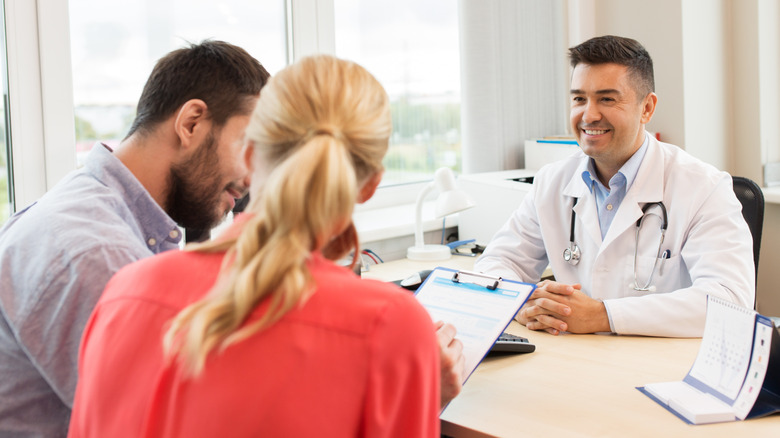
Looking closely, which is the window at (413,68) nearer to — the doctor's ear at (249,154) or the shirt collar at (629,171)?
the shirt collar at (629,171)

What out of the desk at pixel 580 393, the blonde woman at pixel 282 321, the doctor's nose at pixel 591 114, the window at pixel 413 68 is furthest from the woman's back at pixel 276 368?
the window at pixel 413 68

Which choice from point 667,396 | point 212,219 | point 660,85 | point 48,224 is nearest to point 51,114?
point 212,219

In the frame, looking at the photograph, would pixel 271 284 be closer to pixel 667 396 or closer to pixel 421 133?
pixel 667 396

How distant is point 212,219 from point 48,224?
413 mm

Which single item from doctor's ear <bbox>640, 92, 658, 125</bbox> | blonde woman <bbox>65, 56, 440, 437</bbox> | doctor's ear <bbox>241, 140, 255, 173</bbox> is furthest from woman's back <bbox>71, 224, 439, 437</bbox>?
doctor's ear <bbox>640, 92, 658, 125</bbox>

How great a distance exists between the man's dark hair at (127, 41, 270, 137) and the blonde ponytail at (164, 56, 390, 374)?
0.50 m

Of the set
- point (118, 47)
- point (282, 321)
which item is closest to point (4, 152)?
point (118, 47)

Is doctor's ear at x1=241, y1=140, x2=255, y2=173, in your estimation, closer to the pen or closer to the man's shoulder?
the man's shoulder

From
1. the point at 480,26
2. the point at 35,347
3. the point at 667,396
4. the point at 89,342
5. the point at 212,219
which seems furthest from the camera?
the point at 480,26

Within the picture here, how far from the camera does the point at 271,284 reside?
2.39 ft

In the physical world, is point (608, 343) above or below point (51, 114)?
below

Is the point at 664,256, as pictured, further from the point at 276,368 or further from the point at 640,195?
the point at 276,368

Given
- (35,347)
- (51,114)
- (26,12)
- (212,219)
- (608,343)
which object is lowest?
(608,343)

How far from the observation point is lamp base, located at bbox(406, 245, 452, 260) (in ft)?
8.61
